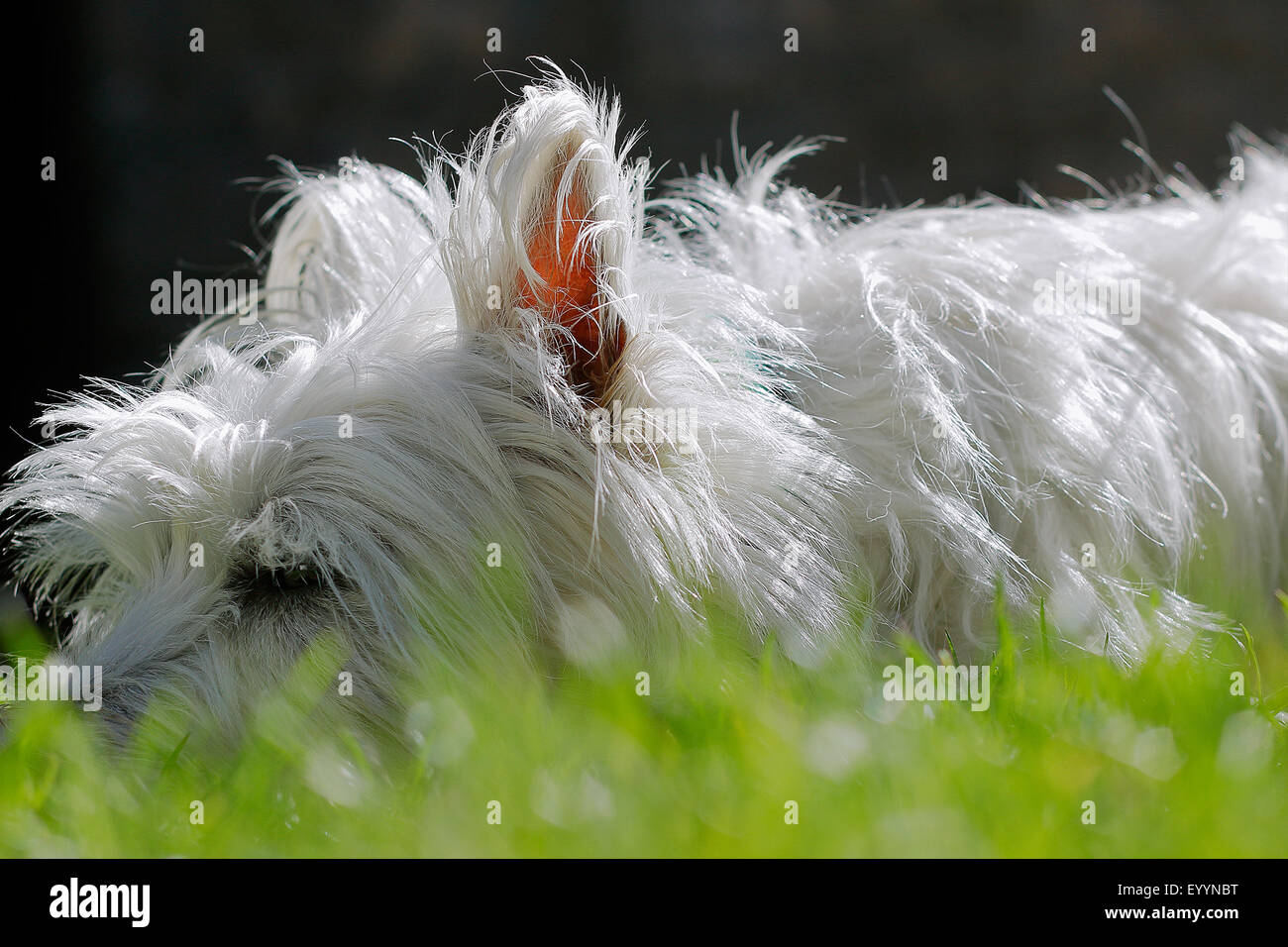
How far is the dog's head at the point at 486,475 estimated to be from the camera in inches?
83.3

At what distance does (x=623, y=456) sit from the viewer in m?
2.19

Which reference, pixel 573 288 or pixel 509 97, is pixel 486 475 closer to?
pixel 573 288

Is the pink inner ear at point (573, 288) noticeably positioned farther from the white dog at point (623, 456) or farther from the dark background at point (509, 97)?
the dark background at point (509, 97)

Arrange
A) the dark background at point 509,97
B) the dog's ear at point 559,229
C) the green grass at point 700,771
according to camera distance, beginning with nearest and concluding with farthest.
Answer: the green grass at point 700,771 < the dog's ear at point 559,229 < the dark background at point 509,97

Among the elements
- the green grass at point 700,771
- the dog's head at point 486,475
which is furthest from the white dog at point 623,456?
the green grass at point 700,771

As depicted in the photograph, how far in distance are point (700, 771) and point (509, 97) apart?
187 inches

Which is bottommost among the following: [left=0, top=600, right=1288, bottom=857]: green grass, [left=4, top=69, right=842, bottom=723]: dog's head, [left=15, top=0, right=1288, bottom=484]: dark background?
[left=0, top=600, right=1288, bottom=857]: green grass

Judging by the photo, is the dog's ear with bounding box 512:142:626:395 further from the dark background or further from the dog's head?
the dark background

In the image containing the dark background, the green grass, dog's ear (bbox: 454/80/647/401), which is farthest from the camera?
the dark background

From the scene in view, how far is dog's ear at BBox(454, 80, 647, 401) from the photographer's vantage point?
2070 millimetres

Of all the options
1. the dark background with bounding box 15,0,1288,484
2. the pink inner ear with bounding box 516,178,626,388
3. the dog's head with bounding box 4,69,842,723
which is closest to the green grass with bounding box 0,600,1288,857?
the dog's head with bounding box 4,69,842,723

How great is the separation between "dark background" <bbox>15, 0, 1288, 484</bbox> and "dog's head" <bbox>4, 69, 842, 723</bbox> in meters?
2.31
